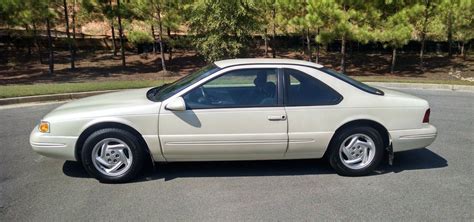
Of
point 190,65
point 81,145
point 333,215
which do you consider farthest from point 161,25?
point 333,215

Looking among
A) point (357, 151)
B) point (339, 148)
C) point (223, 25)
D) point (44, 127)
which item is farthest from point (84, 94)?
point (357, 151)

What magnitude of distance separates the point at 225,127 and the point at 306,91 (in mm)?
1028

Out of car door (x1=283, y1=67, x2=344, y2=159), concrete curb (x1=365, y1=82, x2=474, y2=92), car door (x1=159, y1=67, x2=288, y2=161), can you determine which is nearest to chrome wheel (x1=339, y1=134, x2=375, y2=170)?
car door (x1=283, y1=67, x2=344, y2=159)

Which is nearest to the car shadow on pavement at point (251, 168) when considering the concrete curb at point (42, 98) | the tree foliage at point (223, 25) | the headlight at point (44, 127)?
the headlight at point (44, 127)

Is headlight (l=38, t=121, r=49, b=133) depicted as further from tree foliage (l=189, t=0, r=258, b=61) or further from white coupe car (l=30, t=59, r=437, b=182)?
tree foliage (l=189, t=0, r=258, b=61)

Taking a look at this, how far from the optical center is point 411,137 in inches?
177

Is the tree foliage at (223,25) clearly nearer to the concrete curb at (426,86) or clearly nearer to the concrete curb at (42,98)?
the concrete curb at (426,86)

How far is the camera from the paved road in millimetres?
3594

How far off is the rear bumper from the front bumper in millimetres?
3632

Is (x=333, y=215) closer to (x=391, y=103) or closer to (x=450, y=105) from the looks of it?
(x=391, y=103)

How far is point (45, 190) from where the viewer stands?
4121 millimetres

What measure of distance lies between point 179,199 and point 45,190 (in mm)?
1487

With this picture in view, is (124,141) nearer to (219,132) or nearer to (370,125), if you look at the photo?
(219,132)

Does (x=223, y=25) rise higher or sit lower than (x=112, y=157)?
higher
